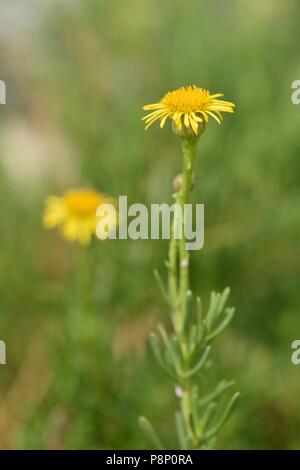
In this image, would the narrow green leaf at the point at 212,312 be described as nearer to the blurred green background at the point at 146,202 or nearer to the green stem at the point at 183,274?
the green stem at the point at 183,274

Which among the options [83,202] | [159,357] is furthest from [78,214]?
[159,357]

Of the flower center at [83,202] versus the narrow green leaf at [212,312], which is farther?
the flower center at [83,202]

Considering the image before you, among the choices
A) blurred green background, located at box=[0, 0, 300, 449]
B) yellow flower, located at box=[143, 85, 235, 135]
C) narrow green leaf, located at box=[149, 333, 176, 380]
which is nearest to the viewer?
yellow flower, located at box=[143, 85, 235, 135]

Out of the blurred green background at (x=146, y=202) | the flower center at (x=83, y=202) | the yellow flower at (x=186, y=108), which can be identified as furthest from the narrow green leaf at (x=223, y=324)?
the flower center at (x=83, y=202)

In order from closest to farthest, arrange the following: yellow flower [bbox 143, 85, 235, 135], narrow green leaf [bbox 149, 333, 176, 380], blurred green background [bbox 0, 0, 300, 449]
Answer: yellow flower [bbox 143, 85, 235, 135] < narrow green leaf [bbox 149, 333, 176, 380] < blurred green background [bbox 0, 0, 300, 449]

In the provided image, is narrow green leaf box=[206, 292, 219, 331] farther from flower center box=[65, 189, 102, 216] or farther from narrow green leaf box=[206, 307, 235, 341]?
flower center box=[65, 189, 102, 216]

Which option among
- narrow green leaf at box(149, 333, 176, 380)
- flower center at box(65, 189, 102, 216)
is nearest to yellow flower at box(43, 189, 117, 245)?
flower center at box(65, 189, 102, 216)

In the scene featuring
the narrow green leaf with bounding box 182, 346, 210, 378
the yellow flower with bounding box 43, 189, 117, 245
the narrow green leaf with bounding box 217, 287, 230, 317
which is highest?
the yellow flower with bounding box 43, 189, 117, 245
